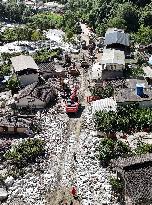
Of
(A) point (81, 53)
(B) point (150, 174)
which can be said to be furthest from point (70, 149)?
(A) point (81, 53)

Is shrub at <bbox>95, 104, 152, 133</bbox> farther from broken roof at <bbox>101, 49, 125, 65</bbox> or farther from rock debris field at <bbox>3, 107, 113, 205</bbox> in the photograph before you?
broken roof at <bbox>101, 49, 125, 65</bbox>

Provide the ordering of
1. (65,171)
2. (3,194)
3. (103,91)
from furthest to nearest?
(103,91) < (65,171) < (3,194)

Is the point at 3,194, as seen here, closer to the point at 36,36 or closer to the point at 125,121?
the point at 125,121

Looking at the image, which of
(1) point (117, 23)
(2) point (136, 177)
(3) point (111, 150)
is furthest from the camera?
(1) point (117, 23)

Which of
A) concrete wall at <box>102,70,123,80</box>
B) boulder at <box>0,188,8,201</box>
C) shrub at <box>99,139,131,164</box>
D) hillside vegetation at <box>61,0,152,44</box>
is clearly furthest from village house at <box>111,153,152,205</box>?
hillside vegetation at <box>61,0,152,44</box>

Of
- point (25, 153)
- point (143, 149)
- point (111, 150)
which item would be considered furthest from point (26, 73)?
point (143, 149)

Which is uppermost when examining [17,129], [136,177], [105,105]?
[136,177]

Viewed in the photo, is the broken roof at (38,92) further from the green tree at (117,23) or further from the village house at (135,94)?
the green tree at (117,23)
